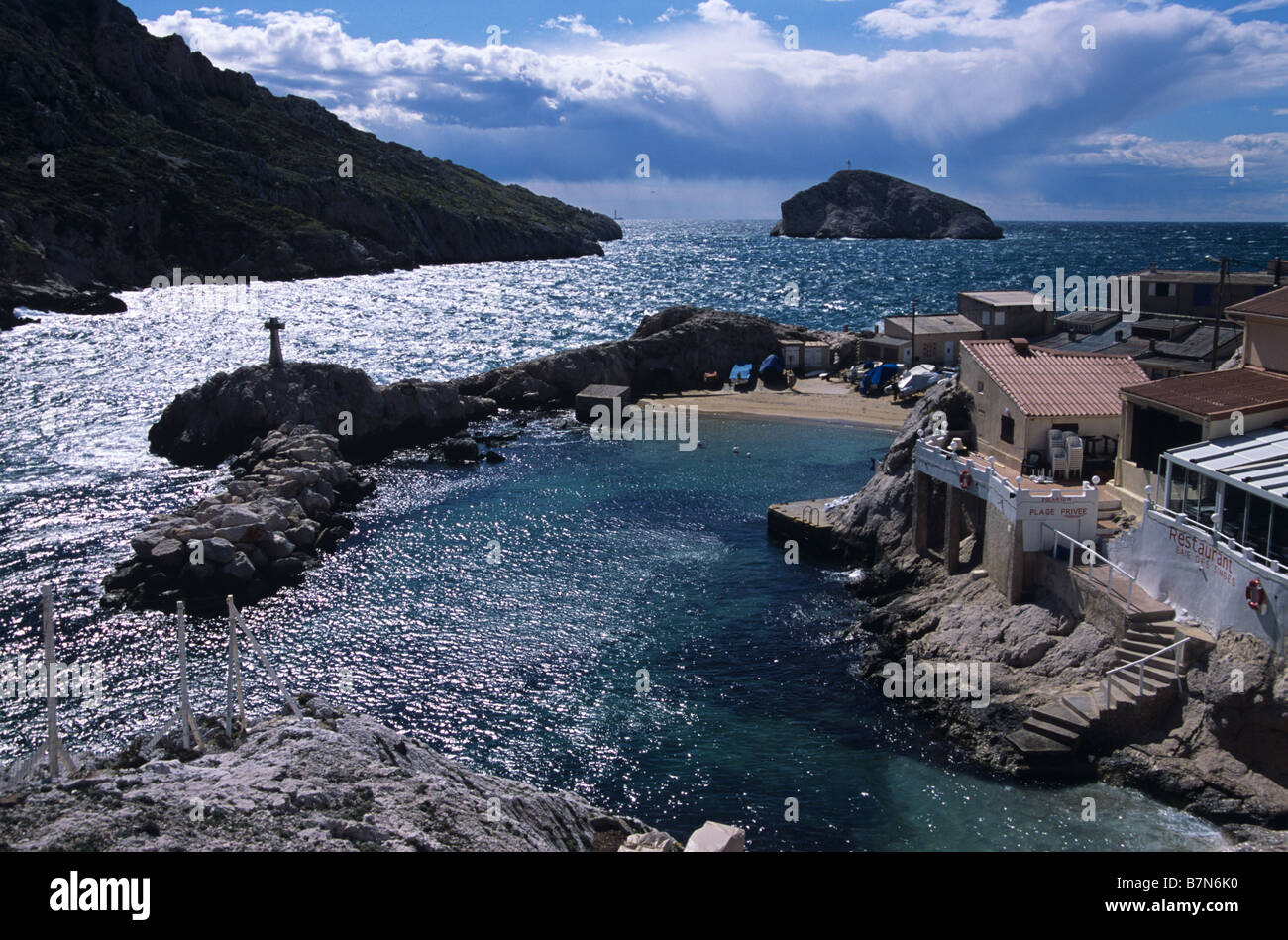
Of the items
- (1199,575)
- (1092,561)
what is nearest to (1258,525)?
(1199,575)

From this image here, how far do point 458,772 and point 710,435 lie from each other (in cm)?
4609

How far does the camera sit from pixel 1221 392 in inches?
1104

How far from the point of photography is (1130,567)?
2716cm

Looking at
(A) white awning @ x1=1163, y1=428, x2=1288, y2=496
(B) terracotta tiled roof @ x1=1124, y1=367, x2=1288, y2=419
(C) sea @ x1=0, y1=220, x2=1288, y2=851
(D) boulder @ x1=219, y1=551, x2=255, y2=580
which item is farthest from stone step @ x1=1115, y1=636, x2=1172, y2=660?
(D) boulder @ x1=219, y1=551, x2=255, y2=580

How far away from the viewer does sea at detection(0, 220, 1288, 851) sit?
24.0 meters

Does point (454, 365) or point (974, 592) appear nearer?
point (974, 592)

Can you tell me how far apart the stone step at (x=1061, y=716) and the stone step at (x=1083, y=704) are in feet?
0.24

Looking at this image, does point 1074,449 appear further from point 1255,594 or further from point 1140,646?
point 1255,594

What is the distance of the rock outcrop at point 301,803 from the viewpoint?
37.9 ft

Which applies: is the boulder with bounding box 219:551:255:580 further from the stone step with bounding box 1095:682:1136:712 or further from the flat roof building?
the flat roof building

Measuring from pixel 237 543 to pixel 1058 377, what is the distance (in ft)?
103

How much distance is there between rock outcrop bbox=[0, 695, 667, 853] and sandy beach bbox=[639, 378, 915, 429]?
49.5 metres
